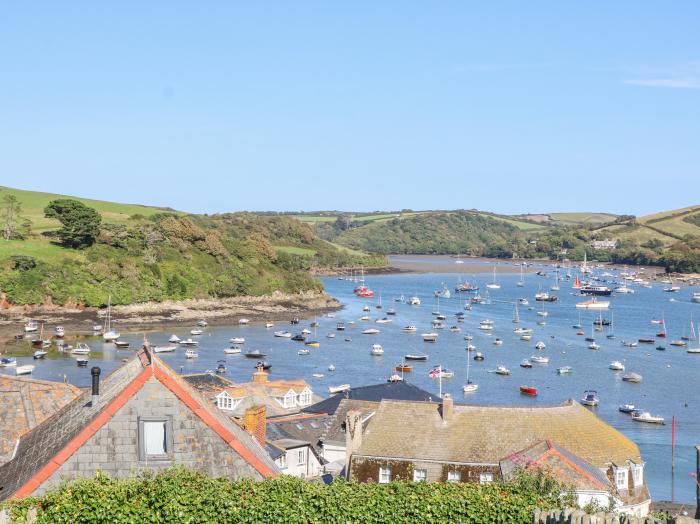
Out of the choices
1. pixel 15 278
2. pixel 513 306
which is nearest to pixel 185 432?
pixel 15 278

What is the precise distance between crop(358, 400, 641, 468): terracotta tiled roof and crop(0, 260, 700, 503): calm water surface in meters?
17.3

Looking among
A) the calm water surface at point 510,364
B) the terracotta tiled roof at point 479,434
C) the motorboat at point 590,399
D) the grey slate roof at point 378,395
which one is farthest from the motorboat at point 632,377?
the terracotta tiled roof at point 479,434

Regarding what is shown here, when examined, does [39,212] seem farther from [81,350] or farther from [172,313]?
[81,350]

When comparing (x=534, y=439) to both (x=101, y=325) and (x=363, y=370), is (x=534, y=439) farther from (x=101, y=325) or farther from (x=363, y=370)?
(x=101, y=325)

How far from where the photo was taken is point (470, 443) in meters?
31.7

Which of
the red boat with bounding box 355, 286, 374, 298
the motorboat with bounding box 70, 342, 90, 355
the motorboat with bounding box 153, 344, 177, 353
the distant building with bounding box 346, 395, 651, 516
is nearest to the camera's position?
the distant building with bounding box 346, 395, 651, 516

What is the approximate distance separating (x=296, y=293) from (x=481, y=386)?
82.5 meters

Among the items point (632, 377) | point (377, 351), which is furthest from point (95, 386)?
point (377, 351)

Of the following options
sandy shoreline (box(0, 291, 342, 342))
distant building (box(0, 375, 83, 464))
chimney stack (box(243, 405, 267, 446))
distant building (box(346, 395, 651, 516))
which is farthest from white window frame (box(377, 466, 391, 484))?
sandy shoreline (box(0, 291, 342, 342))

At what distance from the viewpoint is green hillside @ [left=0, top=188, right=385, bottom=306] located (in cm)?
13188

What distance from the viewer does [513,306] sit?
→ 595 ft

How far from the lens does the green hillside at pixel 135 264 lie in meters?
132

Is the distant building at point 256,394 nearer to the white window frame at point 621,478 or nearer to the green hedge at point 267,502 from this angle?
the white window frame at point 621,478

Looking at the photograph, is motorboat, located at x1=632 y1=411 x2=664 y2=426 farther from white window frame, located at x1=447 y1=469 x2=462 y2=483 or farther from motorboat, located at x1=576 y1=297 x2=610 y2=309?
motorboat, located at x1=576 y1=297 x2=610 y2=309
